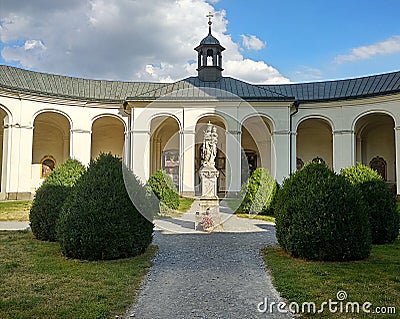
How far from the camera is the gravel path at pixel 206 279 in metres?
4.54

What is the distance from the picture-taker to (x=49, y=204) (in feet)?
29.5

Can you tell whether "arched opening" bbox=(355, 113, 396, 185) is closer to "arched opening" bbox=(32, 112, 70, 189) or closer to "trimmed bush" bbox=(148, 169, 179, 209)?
"trimmed bush" bbox=(148, 169, 179, 209)

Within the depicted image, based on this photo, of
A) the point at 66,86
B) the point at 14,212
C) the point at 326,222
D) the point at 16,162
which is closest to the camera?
the point at 326,222

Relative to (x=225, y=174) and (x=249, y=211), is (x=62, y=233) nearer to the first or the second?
(x=249, y=211)

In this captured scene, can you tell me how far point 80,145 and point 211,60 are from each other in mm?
9907

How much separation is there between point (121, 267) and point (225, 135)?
16.8 metres

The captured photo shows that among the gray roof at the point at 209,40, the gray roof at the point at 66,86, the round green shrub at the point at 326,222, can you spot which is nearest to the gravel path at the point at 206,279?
the round green shrub at the point at 326,222

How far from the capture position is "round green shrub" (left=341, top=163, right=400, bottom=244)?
29.6ft

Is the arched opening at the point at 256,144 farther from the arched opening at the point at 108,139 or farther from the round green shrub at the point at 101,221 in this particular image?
the round green shrub at the point at 101,221

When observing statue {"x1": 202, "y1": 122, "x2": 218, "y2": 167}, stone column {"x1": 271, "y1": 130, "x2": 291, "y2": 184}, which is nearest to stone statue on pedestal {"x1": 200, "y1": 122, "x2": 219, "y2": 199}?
statue {"x1": 202, "y1": 122, "x2": 218, "y2": 167}

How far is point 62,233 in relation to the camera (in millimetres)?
7098

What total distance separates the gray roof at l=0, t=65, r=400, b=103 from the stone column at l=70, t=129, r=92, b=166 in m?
2.07

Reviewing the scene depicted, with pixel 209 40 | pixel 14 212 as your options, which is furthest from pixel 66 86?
pixel 14 212

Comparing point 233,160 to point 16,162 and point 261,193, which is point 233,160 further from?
point 16,162
